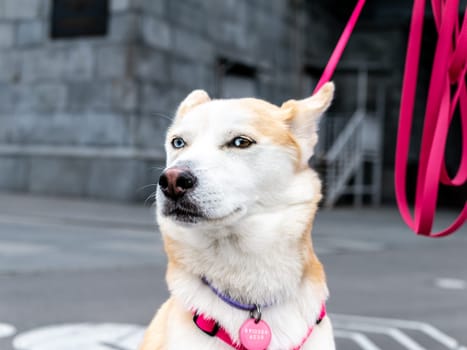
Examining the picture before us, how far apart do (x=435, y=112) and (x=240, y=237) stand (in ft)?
3.79

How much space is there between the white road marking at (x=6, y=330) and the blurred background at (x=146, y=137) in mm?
14

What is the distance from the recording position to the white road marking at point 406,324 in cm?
473

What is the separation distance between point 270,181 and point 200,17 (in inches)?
566

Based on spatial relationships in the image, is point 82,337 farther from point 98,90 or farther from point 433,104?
point 98,90

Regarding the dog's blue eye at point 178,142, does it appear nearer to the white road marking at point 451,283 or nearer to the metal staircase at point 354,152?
the white road marking at point 451,283

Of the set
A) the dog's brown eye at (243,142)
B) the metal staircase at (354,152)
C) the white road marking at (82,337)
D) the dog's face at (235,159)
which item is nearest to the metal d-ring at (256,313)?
the dog's face at (235,159)

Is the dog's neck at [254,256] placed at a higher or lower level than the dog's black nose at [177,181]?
lower

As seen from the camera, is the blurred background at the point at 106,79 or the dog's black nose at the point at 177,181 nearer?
the dog's black nose at the point at 177,181

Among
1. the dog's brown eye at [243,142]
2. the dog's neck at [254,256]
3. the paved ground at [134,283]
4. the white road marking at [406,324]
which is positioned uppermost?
the dog's brown eye at [243,142]

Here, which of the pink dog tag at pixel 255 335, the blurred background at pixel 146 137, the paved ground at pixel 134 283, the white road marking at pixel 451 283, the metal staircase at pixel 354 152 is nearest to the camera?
the pink dog tag at pixel 255 335

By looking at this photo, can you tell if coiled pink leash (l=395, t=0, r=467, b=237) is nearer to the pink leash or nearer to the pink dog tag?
the pink leash

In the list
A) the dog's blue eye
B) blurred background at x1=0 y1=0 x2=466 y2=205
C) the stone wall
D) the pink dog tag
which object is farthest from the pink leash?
the stone wall

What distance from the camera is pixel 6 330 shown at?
4602 millimetres

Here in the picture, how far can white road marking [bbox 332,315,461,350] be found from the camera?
186 inches
